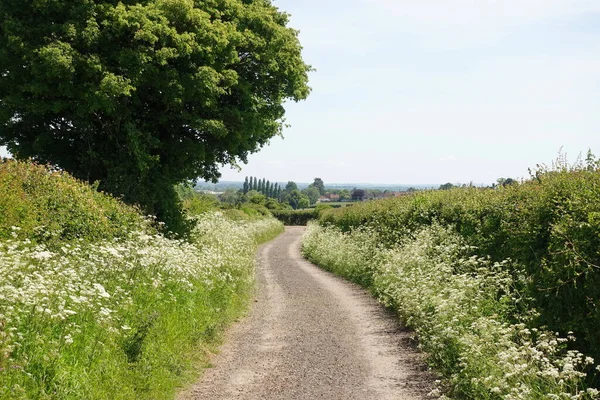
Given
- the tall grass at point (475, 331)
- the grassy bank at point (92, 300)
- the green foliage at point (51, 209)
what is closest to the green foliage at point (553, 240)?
the tall grass at point (475, 331)

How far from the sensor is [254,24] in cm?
2294

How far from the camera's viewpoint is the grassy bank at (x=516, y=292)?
6652 mm

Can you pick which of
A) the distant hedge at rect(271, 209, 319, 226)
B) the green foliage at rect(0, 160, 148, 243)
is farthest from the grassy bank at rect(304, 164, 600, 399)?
the distant hedge at rect(271, 209, 319, 226)

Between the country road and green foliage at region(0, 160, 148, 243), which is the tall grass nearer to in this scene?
the country road

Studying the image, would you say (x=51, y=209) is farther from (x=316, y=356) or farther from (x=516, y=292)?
(x=516, y=292)

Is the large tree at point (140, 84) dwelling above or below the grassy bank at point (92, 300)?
above

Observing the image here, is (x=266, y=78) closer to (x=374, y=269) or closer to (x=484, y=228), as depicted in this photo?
(x=374, y=269)

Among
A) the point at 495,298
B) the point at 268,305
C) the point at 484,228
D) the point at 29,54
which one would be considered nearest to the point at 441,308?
the point at 495,298

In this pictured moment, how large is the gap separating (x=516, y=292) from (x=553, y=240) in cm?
160

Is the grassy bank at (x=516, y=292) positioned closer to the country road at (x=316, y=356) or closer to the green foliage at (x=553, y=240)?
the green foliage at (x=553, y=240)

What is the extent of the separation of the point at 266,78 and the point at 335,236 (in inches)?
454

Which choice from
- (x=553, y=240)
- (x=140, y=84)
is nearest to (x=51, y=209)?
(x=140, y=84)

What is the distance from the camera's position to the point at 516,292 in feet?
30.4

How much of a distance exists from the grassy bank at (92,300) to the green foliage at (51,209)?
3 centimetres
